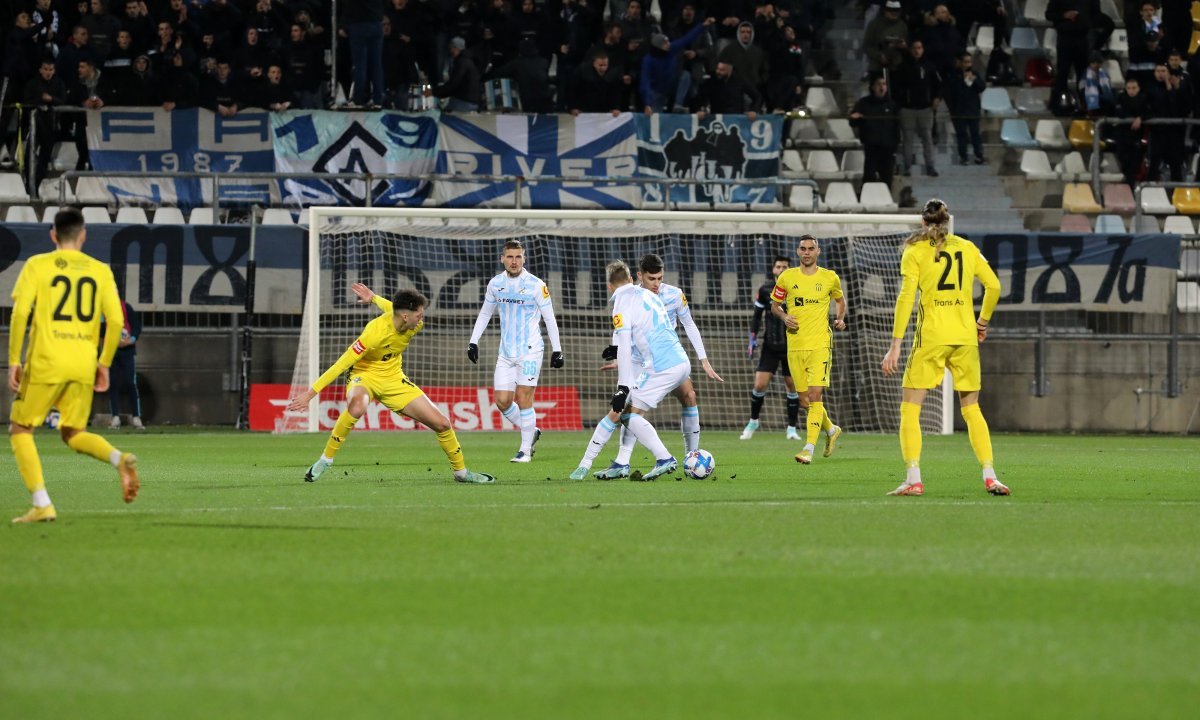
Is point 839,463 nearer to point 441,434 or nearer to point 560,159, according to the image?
point 441,434

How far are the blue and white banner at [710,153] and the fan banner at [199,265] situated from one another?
18.8 feet

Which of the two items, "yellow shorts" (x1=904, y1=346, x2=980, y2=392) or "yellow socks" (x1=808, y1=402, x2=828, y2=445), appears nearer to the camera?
"yellow shorts" (x1=904, y1=346, x2=980, y2=392)

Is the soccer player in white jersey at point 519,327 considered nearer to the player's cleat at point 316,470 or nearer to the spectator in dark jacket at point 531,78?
the player's cleat at point 316,470

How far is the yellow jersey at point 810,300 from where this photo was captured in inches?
691

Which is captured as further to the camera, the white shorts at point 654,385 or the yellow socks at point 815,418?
the yellow socks at point 815,418

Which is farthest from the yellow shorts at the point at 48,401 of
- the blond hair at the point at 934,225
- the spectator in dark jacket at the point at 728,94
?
the spectator in dark jacket at the point at 728,94

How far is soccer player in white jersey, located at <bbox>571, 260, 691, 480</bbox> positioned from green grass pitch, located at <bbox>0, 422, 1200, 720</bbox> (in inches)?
46.4

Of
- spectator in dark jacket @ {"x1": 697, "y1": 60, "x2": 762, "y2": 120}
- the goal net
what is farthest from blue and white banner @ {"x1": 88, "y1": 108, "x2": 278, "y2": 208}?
spectator in dark jacket @ {"x1": 697, "y1": 60, "x2": 762, "y2": 120}

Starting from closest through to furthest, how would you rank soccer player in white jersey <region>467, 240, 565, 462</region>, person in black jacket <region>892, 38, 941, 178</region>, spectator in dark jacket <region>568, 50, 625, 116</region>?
soccer player in white jersey <region>467, 240, 565, 462</region>, spectator in dark jacket <region>568, 50, 625, 116</region>, person in black jacket <region>892, 38, 941, 178</region>

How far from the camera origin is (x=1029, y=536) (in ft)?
29.6

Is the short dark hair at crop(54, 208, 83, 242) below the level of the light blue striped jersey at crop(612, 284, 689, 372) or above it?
above

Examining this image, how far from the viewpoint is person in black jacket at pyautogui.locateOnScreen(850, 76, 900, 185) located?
2589cm

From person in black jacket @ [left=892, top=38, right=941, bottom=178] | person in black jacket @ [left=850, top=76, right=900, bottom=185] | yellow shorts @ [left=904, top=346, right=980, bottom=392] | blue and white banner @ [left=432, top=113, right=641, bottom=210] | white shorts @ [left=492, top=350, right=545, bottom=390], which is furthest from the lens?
person in black jacket @ [left=892, top=38, right=941, bottom=178]

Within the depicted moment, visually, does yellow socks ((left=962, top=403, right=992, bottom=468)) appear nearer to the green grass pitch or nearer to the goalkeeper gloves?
the green grass pitch
